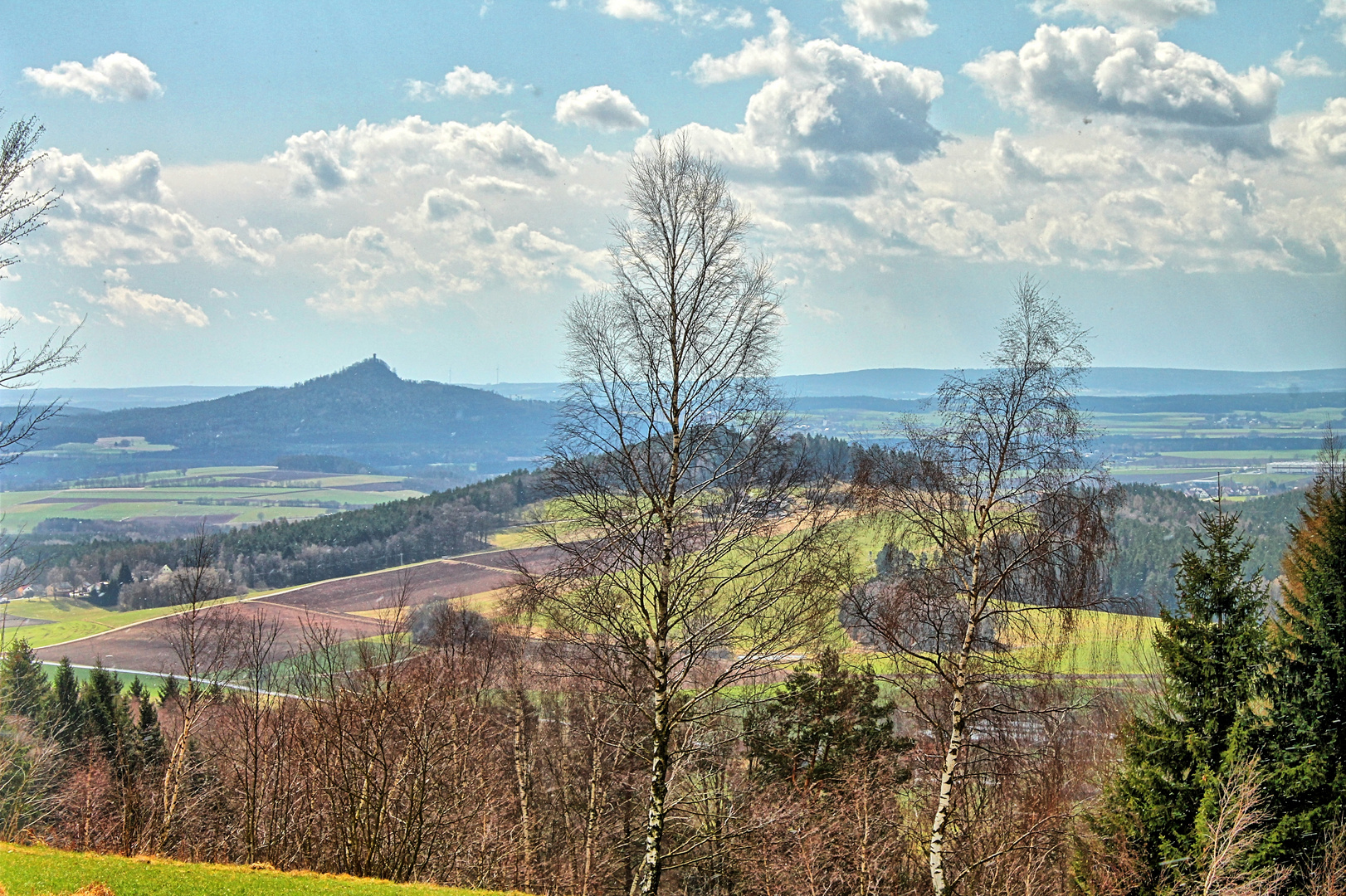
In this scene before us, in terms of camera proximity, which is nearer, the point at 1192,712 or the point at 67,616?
the point at 1192,712

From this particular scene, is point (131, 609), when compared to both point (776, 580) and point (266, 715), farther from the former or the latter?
point (776, 580)

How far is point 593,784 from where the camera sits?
861 inches

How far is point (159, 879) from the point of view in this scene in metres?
14.4

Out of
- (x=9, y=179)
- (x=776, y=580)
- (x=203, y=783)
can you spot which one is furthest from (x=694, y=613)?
(x=203, y=783)

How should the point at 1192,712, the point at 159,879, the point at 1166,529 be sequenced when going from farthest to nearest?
the point at 1166,529 → the point at 1192,712 → the point at 159,879

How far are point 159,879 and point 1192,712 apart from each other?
17.2 m

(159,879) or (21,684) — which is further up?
(159,879)

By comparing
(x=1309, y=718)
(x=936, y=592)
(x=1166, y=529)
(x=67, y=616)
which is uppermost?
(x=936, y=592)

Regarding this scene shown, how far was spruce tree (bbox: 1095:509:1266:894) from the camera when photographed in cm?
1503

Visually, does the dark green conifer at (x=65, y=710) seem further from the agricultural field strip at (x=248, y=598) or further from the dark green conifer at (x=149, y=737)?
the agricultural field strip at (x=248, y=598)

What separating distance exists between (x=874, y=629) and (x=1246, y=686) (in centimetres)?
644

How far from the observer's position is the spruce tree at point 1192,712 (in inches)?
592

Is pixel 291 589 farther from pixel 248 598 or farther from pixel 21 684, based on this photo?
pixel 21 684

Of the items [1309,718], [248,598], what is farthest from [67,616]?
[1309,718]
